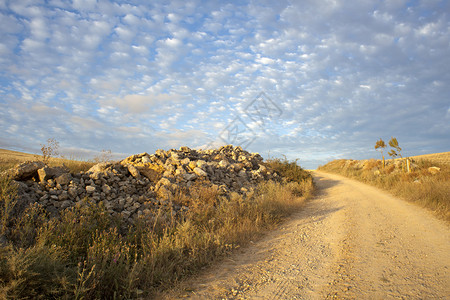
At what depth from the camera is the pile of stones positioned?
6.20 meters

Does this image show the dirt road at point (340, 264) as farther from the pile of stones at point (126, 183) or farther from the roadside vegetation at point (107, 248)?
the pile of stones at point (126, 183)

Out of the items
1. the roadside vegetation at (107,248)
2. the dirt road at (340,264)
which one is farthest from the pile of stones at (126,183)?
the dirt road at (340,264)

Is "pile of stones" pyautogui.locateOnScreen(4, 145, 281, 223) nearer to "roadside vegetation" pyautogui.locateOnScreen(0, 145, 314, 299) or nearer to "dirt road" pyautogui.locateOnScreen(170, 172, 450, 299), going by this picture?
"roadside vegetation" pyautogui.locateOnScreen(0, 145, 314, 299)

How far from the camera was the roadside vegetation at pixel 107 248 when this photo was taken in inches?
112

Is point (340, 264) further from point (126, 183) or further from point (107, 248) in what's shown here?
point (126, 183)

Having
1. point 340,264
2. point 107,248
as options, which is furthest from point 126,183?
point 340,264

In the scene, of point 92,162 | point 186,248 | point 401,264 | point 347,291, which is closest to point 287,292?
point 347,291

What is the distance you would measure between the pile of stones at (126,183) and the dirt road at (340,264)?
304cm

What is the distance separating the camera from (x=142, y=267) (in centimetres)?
360

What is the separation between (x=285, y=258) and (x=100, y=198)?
524cm

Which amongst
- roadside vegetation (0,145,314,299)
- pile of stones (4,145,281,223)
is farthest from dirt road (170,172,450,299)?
pile of stones (4,145,281,223)

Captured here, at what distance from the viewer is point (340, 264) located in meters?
4.26

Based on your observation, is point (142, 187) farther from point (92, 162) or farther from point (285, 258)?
point (285, 258)

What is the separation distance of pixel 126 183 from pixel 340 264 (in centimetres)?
647
